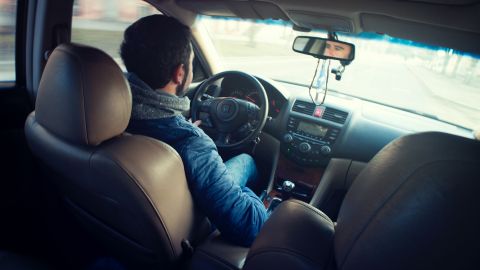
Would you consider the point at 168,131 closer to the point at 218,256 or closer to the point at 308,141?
the point at 218,256

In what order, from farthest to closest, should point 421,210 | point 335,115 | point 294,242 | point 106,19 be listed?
point 335,115
point 106,19
point 294,242
point 421,210

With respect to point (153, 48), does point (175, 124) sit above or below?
below

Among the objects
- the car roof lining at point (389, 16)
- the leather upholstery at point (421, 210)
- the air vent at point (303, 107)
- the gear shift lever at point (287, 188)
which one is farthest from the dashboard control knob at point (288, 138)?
the leather upholstery at point (421, 210)

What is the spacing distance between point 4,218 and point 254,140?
1822 millimetres

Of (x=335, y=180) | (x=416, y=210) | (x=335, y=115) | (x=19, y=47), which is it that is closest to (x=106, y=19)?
(x=19, y=47)

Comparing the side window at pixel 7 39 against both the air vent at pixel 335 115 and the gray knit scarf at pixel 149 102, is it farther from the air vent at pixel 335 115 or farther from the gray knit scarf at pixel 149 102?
the air vent at pixel 335 115

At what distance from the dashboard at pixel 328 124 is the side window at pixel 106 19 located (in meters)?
0.93

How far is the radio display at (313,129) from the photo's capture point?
3.06m

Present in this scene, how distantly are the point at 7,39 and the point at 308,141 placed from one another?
2.38 metres

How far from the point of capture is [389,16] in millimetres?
1750

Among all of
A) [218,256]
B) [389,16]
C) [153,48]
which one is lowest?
[218,256]

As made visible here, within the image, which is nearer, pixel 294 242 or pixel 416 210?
pixel 416 210

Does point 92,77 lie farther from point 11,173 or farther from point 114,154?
point 11,173

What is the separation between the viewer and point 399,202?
854 millimetres
